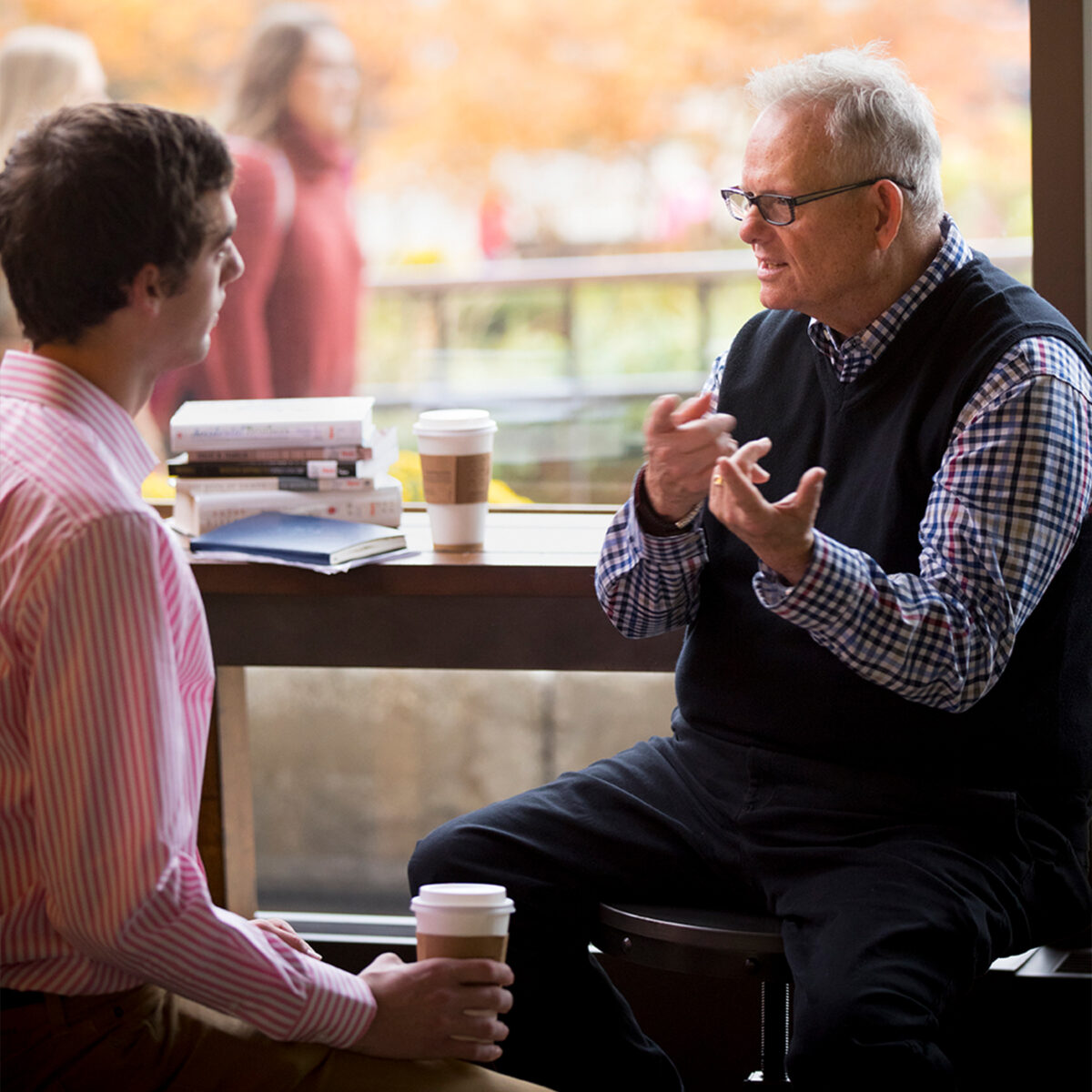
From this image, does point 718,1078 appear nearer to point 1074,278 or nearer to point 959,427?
point 959,427

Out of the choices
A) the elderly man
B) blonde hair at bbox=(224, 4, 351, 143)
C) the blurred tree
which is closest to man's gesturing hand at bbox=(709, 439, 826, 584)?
the elderly man

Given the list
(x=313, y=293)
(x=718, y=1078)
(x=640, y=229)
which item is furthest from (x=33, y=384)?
(x=640, y=229)

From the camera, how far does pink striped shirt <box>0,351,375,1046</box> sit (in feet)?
3.18

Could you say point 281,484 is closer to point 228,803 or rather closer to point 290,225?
point 228,803

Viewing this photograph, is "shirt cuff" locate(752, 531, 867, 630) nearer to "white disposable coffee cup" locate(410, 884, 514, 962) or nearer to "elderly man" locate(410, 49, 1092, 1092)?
"elderly man" locate(410, 49, 1092, 1092)

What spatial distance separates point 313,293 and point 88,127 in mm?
1529

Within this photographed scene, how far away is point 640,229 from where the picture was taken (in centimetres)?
277

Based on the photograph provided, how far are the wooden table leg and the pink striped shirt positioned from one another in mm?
1140

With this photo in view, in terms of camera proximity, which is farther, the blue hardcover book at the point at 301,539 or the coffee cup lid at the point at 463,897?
the blue hardcover book at the point at 301,539

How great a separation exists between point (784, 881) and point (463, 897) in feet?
1.54

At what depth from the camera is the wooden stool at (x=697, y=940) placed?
1.46 metres

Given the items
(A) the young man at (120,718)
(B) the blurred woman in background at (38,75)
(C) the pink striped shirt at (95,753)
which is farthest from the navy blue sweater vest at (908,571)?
(B) the blurred woman in background at (38,75)

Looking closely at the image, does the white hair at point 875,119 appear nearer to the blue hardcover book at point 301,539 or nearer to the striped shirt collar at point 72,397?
the blue hardcover book at point 301,539

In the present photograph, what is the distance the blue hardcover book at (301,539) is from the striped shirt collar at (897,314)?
28.0 inches
